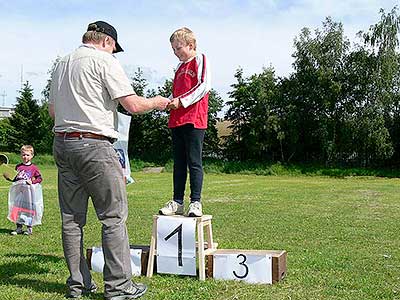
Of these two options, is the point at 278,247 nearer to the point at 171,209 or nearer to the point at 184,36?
the point at 171,209

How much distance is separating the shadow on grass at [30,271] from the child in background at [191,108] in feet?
4.50

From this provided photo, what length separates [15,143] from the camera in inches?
1907

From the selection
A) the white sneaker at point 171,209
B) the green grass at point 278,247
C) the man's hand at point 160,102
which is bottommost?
the green grass at point 278,247

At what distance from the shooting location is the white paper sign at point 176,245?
19.4 ft

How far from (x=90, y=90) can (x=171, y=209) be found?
1.83m

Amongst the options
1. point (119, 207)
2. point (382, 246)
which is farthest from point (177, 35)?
point (382, 246)

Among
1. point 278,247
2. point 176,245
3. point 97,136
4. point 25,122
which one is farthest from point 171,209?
point 25,122

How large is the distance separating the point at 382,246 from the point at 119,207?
4.91m

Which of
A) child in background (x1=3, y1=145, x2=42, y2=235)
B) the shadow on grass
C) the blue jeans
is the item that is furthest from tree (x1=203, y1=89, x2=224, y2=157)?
the blue jeans

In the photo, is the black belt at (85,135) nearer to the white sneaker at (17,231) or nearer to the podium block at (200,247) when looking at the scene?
the podium block at (200,247)

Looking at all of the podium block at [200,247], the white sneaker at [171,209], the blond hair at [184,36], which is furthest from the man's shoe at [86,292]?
the blond hair at [184,36]

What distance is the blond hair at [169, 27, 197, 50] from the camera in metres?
6.05

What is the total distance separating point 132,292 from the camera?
5176 millimetres

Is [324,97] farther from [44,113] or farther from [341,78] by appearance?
[44,113]
